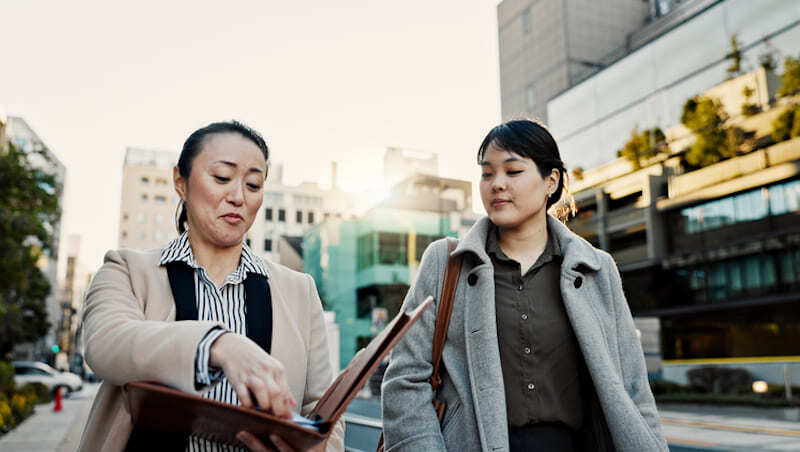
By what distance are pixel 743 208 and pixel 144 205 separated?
89.2m

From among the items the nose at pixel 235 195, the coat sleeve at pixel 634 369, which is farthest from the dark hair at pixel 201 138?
the coat sleeve at pixel 634 369

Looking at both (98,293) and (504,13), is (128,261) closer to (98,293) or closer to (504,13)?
(98,293)

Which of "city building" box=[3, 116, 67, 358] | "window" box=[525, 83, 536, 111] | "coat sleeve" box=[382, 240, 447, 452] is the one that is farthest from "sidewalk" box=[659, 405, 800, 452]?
"window" box=[525, 83, 536, 111]

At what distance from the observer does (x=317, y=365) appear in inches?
84.3

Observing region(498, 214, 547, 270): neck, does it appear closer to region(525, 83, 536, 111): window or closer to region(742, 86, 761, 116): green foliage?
region(742, 86, 761, 116): green foliage

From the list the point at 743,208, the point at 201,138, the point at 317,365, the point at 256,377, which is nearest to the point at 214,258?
the point at 201,138

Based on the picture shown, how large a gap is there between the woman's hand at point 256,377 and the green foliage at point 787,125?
1378 inches

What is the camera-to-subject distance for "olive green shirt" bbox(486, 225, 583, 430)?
242 centimetres

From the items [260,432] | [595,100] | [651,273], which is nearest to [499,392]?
[260,432]

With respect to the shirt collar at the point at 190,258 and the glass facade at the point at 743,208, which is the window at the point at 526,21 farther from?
the shirt collar at the point at 190,258

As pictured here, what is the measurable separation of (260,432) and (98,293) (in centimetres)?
66

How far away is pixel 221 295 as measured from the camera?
79.8 inches

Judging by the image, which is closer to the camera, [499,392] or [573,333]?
[499,392]

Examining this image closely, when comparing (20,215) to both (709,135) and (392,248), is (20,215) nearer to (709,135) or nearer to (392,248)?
(709,135)
